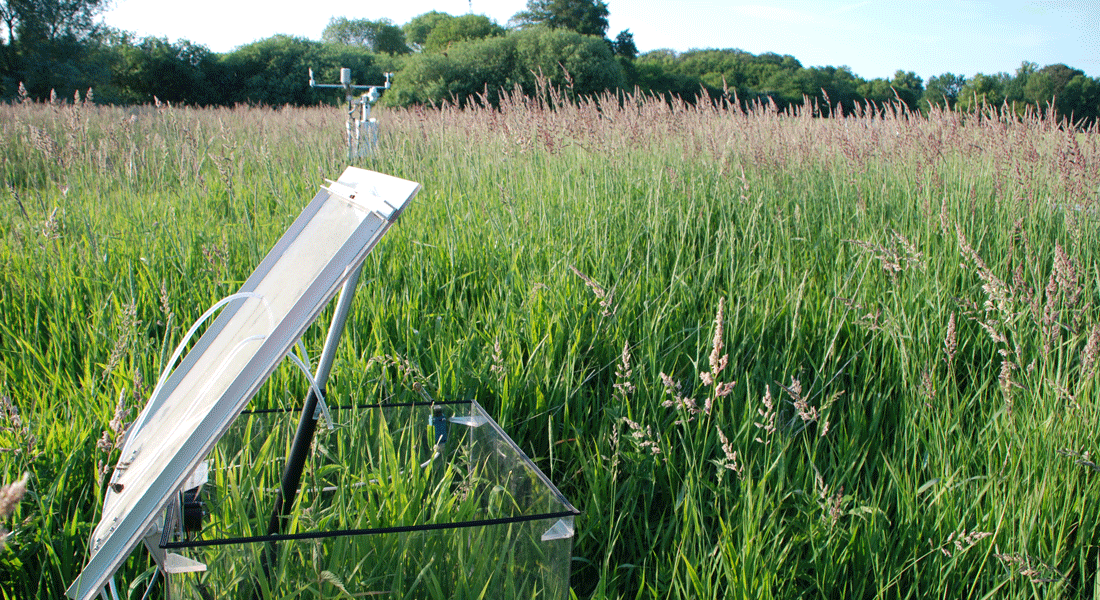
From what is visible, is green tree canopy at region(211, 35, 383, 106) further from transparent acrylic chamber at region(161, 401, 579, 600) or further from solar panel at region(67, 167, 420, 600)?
solar panel at region(67, 167, 420, 600)


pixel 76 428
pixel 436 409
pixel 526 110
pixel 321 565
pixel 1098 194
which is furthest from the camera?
pixel 526 110

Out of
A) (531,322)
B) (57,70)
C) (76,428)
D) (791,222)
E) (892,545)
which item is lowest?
(892,545)

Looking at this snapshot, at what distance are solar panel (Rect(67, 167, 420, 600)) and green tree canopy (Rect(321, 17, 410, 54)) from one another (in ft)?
233

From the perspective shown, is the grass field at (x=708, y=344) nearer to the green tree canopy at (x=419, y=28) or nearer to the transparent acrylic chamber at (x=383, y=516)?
the transparent acrylic chamber at (x=383, y=516)

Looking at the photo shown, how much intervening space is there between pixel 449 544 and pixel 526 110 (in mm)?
4028

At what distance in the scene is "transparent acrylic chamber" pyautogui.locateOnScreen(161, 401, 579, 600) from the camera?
809 mm

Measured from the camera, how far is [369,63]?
28.5 meters

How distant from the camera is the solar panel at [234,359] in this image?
659 millimetres

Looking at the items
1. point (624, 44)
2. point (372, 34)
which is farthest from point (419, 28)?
point (624, 44)

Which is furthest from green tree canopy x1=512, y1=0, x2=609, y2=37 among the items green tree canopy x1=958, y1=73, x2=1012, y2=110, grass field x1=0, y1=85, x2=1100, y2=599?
grass field x1=0, y1=85, x2=1100, y2=599

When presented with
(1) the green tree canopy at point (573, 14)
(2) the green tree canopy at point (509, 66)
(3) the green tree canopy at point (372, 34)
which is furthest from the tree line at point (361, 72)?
(3) the green tree canopy at point (372, 34)

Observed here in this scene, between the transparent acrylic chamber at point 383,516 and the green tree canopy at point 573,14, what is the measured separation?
1722 inches

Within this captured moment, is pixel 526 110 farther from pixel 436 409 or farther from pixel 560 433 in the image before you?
pixel 436 409

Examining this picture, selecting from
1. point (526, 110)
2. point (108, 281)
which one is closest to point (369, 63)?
point (526, 110)
